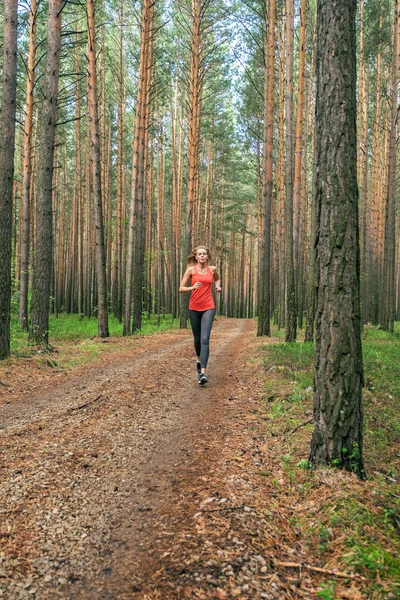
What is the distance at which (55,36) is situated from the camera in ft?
30.1

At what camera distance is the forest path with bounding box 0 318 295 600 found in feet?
6.52

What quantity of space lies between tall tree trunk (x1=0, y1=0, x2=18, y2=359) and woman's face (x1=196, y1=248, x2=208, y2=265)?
13.8 feet

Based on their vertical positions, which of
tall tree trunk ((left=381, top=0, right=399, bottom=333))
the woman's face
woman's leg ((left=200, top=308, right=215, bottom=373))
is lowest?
woman's leg ((left=200, top=308, right=215, bottom=373))

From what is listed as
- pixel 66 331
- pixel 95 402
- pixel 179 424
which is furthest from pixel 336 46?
pixel 66 331

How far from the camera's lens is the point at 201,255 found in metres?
6.33

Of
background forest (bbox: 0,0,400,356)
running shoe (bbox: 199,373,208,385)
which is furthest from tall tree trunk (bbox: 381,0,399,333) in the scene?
running shoe (bbox: 199,373,208,385)

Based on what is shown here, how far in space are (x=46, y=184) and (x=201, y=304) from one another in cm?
551

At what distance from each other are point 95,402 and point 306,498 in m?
3.13

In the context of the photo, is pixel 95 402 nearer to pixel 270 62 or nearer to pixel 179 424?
pixel 179 424

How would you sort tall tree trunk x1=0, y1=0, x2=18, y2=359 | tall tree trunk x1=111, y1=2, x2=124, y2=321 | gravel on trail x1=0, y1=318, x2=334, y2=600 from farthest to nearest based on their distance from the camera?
1. tall tree trunk x1=111, y1=2, x2=124, y2=321
2. tall tree trunk x1=0, y1=0, x2=18, y2=359
3. gravel on trail x1=0, y1=318, x2=334, y2=600

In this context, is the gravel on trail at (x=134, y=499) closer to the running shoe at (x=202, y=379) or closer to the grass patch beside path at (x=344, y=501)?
the grass patch beside path at (x=344, y=501)

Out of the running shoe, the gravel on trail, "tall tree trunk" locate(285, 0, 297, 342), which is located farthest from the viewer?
"tall tree trunk" locate(285, 0, 297, 342)

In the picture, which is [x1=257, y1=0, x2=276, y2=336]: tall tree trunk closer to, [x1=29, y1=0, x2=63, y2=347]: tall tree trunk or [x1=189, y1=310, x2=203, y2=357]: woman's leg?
[x1=189, y1=310, x2=203, y2=357]: woman's leg

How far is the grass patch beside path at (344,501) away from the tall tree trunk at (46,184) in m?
6.43
